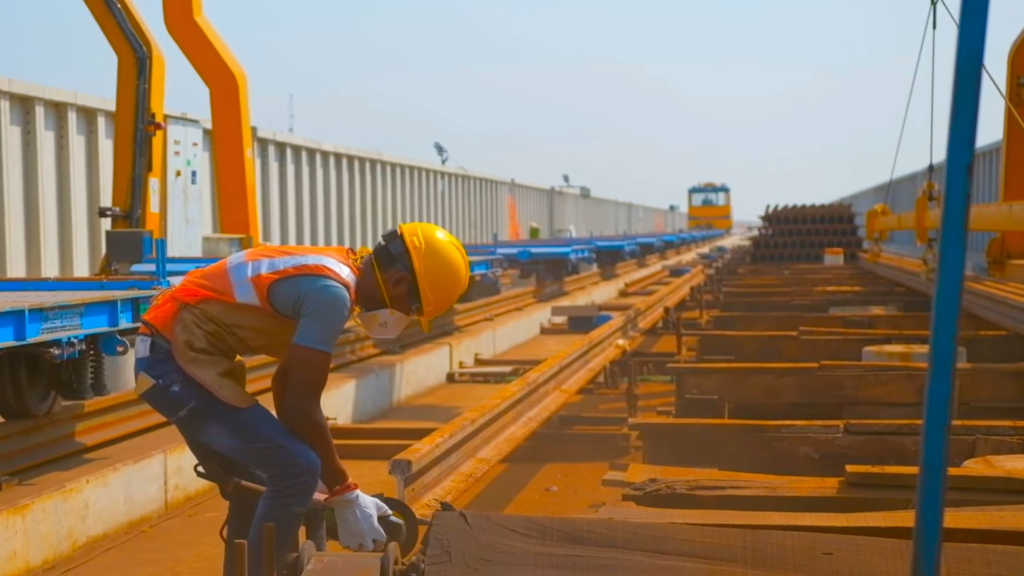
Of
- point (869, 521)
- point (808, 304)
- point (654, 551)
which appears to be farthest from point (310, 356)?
point (808, 304)

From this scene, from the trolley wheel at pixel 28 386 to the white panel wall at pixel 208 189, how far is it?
14.5ft

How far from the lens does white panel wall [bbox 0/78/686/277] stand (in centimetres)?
1027

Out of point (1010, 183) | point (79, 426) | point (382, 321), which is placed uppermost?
point (1010, 183)

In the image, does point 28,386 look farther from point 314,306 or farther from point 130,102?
point 314,306

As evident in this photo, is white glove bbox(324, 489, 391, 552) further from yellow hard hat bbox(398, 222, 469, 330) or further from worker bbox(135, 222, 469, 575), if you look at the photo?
yellow hard hat bbox(398, 222, 469, 330)

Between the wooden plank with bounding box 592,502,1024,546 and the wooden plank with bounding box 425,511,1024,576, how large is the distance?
0.98ft

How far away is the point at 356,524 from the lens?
328 cm

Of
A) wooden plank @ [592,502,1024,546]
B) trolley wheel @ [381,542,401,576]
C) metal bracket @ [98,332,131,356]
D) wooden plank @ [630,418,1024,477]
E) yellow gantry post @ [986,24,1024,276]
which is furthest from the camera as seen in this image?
yellow gantry post @ [986,24,1024,276]

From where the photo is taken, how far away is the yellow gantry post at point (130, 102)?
8.35 metres

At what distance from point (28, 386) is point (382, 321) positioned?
11.2 ft

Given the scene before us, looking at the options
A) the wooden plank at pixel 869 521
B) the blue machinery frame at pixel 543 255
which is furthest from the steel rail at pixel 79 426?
the blue machinery frame at pixel 543 255

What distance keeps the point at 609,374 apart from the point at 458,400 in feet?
4.96

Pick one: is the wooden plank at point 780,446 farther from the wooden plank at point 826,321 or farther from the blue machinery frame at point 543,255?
the blue machinery frame at point 543,255

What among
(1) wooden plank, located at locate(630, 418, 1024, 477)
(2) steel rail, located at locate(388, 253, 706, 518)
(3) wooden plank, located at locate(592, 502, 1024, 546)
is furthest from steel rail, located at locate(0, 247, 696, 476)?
(3) wooden plank, located at locate(592, 502, 1024, 546)
